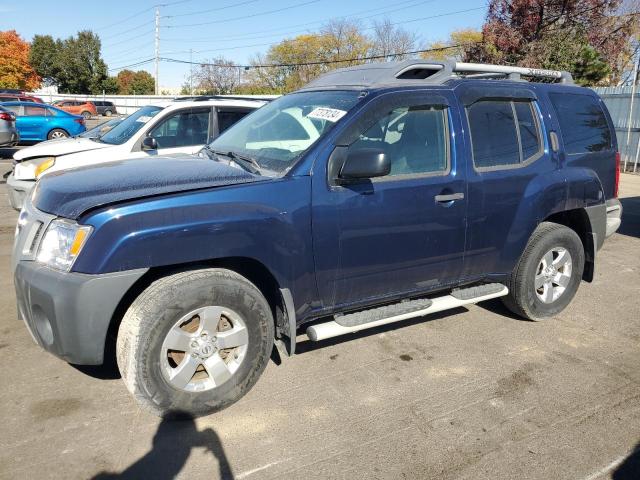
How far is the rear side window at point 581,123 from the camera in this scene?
454cm

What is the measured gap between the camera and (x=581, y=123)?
4703mm

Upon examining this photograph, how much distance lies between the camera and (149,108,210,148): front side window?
711 centimetres

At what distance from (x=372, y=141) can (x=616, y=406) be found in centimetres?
228

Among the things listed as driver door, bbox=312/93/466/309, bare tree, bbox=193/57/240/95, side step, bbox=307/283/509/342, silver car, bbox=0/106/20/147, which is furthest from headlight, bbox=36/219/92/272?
bare tree, bbox=193/57/240/95

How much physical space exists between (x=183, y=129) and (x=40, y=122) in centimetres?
1260

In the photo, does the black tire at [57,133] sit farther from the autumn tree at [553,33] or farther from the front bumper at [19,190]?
the autumn tree at [553,33]

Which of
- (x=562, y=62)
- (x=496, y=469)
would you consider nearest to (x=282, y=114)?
(x=496, y=469)

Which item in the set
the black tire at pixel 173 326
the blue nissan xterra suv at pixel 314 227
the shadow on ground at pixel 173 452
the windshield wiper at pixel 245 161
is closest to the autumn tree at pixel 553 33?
the blue nissan xterra suv at pixel 314 227

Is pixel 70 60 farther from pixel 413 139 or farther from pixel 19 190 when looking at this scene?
pixel 413 139

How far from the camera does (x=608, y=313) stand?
15.9 ft

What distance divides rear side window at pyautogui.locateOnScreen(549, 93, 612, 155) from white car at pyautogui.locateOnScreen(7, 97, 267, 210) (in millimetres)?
4425

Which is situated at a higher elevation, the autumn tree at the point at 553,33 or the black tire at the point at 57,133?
the autumn tree at the point at 553,33

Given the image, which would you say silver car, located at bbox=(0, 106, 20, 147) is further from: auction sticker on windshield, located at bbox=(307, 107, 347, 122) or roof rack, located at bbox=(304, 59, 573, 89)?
auction sticker on windshield, located at bbox=(307, 107, 347, 122)

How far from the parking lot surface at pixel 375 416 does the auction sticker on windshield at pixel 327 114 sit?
170 cm
